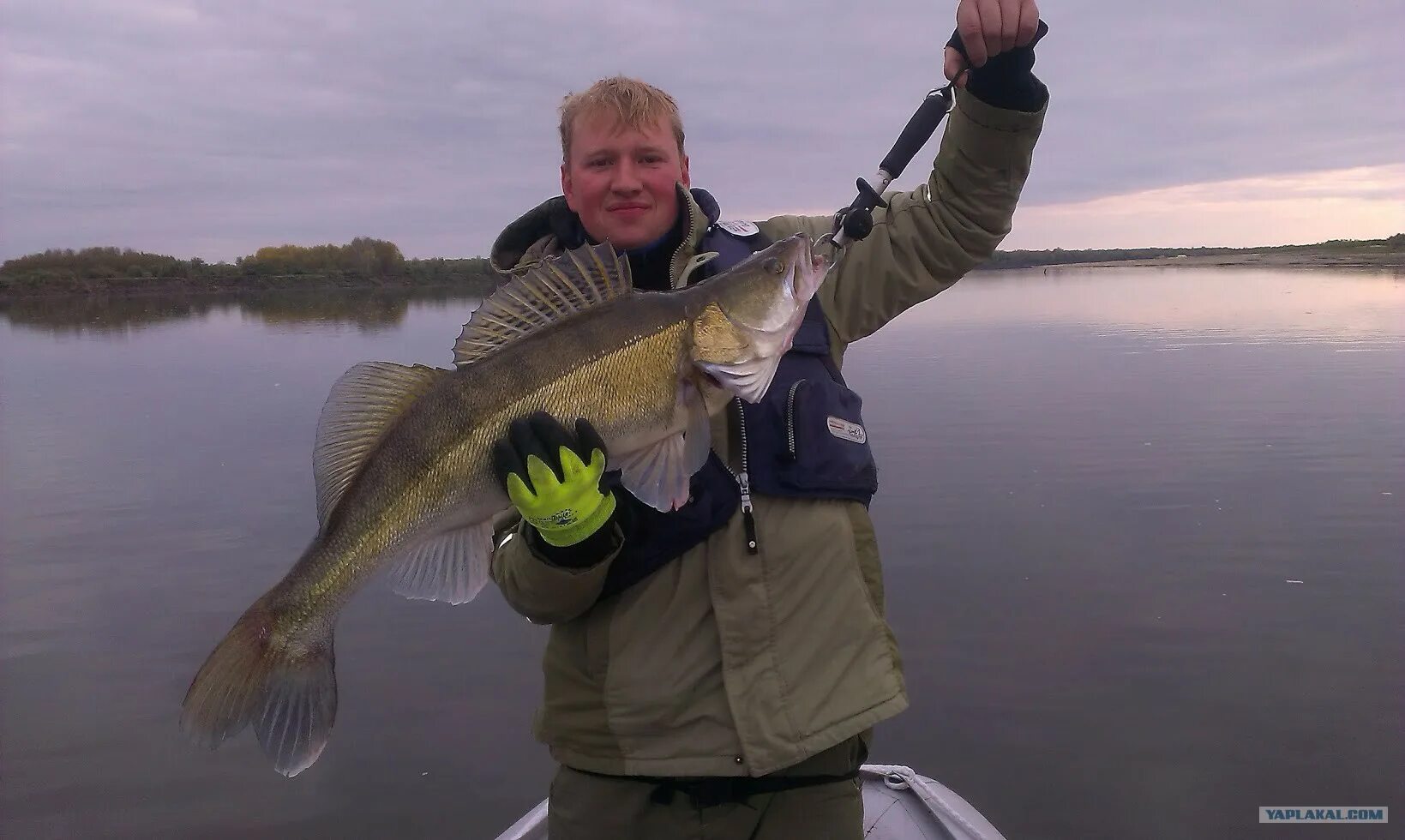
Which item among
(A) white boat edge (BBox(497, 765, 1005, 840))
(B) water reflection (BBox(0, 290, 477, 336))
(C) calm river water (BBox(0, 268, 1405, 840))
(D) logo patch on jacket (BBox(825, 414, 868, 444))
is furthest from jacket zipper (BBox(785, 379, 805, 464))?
(B) water reflection (BBox(0, 290, 477, 336))

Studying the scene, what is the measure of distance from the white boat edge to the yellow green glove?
2000 millimetres

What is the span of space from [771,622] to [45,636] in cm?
788

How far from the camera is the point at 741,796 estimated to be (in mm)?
2613

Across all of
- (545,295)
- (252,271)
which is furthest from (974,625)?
(252,271)

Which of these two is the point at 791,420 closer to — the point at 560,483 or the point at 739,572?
the point at 739,572

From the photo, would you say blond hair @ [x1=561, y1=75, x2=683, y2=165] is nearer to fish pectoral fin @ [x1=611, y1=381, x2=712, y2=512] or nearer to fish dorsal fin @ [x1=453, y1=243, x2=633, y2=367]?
fish dorsal fin @ [x1=453, y1=243, x2=633, y2=367]

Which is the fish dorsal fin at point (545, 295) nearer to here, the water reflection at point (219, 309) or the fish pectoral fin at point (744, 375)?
the fish pectoral fin at point (744, 375)

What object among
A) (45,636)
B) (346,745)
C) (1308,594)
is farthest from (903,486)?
(45,636)

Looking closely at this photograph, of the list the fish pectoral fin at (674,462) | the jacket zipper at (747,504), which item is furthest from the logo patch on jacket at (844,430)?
the fish pectoral fin at (674,462)

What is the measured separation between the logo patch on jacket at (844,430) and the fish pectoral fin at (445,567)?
109 cm

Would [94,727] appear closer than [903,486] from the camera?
Yes

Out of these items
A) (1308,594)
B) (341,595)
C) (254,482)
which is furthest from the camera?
(254,482)

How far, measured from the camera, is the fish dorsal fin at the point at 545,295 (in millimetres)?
2576

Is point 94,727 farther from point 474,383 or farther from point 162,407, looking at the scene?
point 162,407
